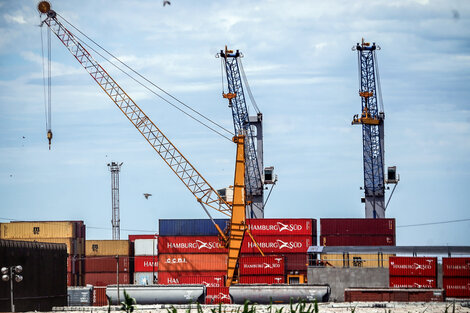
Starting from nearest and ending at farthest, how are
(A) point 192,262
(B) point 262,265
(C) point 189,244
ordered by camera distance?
(B) point 262,265 → (A) point 192,262 → (C) point 189,244

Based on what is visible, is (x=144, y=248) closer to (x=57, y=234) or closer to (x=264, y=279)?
(x=57, y=234)

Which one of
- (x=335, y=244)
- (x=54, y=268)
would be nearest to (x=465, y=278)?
(x=335, y=244)

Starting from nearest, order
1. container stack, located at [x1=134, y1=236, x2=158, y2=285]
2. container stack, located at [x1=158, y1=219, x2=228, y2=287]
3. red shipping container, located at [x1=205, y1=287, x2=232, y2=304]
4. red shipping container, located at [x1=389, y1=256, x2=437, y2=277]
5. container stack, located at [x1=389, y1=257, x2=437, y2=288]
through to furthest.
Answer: container stack, located at [x1=389, y1=257, x2=437, y2=288] → red shipping container, located at [x1=389, y1=256, x2=437, y2=277] → red shipping container, located at [x1=205, y1=287, x2=232, y2=304] → container stack, located at [x1=158, y1=219, x2=228, y2=287] → container stack, located at [x1=134, y1=236, x2=158, y2=285]

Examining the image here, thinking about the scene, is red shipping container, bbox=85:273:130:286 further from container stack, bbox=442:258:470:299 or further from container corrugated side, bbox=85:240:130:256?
container stack, bbox=442:258:470:299

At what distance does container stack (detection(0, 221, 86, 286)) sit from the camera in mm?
82062

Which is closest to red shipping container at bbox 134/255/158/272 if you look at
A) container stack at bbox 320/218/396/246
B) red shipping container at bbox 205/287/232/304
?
red shipping container at bbox 205/287/232/304

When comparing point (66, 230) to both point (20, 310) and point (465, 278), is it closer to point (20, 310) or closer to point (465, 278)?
point (20, 310)

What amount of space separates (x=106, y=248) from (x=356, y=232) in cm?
3211

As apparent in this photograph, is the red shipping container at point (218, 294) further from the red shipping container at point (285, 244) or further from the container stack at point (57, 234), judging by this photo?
the container stack at point (57, 234)

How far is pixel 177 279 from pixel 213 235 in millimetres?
6344

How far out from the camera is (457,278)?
2399 inches

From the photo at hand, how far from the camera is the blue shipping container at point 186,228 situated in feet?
255

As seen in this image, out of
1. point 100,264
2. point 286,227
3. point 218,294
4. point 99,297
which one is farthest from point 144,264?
point 286,227

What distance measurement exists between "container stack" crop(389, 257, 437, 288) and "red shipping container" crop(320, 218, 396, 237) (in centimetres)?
1545
